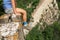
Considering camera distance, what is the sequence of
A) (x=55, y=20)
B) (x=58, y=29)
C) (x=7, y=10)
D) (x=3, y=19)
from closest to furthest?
(x=3, y=19), (x=7, y=10), (x=58, y=29), (x=55, y=20)

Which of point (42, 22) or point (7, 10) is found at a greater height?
point (7, 10)

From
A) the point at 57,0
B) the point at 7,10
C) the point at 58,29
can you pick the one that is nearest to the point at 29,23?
the point at 58,29

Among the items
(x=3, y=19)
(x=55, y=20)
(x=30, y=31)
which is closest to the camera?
(x=3, y=19)

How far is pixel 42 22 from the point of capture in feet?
33.2

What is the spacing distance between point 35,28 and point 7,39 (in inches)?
121

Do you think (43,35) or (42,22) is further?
(42,22)

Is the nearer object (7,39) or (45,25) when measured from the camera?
(7,39)

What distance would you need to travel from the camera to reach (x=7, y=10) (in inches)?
307

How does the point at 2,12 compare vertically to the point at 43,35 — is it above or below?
above

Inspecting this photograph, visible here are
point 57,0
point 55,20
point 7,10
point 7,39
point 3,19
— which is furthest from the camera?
point 57,0

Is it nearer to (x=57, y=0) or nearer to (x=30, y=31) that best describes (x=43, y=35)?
(x=30, y=31)

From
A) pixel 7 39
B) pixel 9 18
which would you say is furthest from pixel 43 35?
pixel 7 39

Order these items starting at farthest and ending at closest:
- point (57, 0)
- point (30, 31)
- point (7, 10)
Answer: point (57, 0) < point (30, 31) < point (7, 10)

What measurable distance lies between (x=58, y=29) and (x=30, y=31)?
1.32 meters
